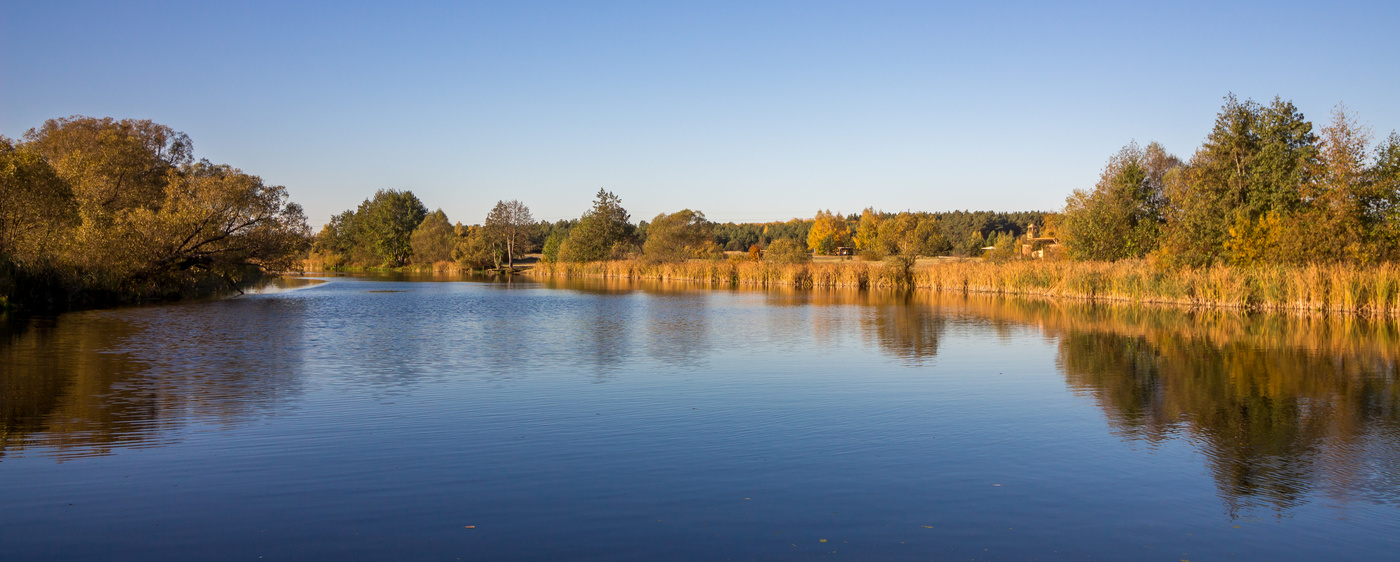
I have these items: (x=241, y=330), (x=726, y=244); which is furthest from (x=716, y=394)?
(x=726, y=244)

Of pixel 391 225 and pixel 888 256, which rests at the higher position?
pixel 391 225

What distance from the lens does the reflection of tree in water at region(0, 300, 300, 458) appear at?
755 cm

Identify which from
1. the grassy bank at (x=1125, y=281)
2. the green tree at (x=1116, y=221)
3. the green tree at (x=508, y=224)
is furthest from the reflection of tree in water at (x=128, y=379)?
the green tree at (x=508, y=224)

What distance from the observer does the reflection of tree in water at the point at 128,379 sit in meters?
7.55

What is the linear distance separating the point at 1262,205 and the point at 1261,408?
2313cm

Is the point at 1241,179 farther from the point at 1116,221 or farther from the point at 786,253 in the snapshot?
the point at 786,253

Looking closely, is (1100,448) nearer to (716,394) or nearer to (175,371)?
(716,394)

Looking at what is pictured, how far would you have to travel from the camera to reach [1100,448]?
287 inches

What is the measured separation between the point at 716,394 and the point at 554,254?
235 feet

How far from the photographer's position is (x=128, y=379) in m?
10.5

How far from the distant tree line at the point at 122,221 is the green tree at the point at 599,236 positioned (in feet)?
112

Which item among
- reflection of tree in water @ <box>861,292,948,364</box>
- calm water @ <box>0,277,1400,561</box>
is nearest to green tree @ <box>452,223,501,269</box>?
reflection of tree in water @ <box>861,292,948,364</box>

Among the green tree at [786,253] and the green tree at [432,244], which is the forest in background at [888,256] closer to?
the green tree at [786,253]

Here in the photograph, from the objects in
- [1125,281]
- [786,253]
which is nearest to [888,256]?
[786,253]
